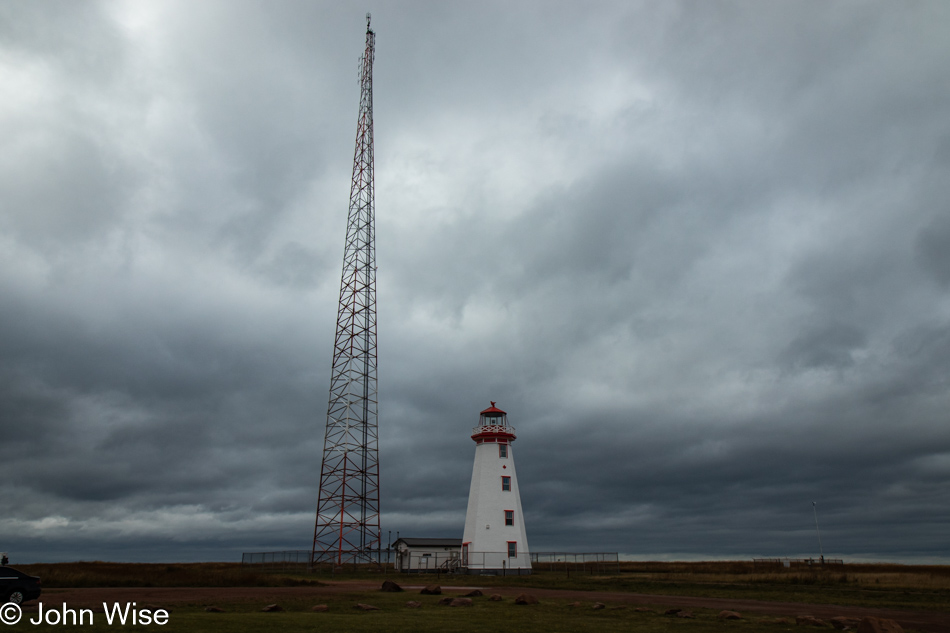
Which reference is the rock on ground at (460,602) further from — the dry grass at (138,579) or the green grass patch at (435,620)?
the dry grass at (138,579)

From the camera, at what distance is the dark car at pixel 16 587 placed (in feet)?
76.2

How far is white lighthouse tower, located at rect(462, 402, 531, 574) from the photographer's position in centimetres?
5781

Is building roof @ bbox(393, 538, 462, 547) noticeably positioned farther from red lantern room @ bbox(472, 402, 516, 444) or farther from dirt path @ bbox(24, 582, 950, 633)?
→ dirt path @ bbox(24, 582, 950, 633)

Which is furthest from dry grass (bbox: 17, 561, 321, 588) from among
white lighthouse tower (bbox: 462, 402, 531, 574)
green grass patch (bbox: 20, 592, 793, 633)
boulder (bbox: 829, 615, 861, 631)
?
boulder (bbox: 829, 615, 861, 631)

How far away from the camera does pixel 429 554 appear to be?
65.8m

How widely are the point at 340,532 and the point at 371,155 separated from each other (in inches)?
1486

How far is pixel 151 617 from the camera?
19.3 m

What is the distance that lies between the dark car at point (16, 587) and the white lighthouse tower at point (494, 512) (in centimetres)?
3920

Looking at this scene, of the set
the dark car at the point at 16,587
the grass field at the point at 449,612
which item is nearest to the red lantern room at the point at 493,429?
the grass field at the point at 449,612

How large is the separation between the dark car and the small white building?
43603mm

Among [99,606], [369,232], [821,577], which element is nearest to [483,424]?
[369,232]

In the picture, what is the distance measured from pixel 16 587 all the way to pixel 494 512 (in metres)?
40.9

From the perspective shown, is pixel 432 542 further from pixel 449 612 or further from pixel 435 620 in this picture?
pixel 435 620

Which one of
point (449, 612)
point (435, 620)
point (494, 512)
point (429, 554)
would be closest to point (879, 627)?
point (435, 620)
